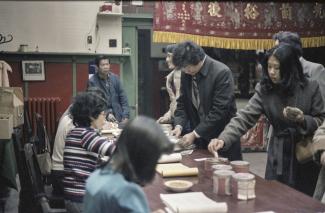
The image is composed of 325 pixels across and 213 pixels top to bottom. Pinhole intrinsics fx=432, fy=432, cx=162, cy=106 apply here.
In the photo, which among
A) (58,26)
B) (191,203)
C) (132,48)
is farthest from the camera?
(132,48)

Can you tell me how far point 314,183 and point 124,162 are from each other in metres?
1.56

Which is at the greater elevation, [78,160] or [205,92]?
[205,92]

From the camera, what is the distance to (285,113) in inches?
89.2

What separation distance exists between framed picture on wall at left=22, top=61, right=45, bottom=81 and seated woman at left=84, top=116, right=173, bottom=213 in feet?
16.3

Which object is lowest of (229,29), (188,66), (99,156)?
(99,156)

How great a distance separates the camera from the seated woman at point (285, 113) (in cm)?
234

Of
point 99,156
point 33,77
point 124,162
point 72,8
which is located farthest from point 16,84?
point 124,162

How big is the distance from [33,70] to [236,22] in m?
2.92

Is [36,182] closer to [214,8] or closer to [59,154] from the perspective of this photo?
[59,154]

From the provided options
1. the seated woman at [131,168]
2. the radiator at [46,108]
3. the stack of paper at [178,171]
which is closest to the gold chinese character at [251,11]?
the radiator at [46,108]

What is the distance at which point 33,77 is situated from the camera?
5980 mm

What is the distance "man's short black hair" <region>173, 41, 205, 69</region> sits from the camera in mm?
2873

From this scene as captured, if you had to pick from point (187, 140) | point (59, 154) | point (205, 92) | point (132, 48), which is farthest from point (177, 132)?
point (132, 48)

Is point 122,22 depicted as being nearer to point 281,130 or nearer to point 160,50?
point 160,50
